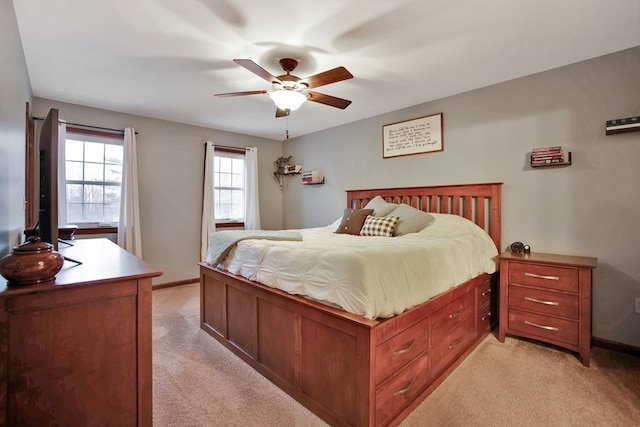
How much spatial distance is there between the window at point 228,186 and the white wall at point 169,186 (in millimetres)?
264

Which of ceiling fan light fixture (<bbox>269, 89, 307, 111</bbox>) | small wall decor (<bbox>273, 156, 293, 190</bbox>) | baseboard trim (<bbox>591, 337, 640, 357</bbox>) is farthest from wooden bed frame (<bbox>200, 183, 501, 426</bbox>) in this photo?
small wall decor (<bbox>273, 156, 293, 190</bbox>)

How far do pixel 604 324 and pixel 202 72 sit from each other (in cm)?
420

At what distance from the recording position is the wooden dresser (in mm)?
1015

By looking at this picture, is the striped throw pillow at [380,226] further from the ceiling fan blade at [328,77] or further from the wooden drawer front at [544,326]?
the ceiling fan blade at [328,77]

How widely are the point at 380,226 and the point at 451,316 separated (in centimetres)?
119

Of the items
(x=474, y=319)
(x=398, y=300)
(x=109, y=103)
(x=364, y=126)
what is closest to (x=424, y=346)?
(x=398, y=300)

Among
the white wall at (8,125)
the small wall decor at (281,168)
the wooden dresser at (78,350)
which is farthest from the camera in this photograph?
the small wall decor at (281,168)

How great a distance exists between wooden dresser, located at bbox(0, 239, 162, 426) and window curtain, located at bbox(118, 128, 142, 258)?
2.89 metres

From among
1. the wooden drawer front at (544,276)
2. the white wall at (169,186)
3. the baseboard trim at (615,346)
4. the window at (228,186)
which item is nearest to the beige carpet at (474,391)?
the baseboard trim at (615,346)

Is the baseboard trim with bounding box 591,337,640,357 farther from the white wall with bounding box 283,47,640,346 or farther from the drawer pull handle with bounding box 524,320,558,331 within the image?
the drawer pull handle with bounding box 524,320,558,331

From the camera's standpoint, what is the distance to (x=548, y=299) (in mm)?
2404

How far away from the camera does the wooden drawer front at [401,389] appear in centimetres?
153

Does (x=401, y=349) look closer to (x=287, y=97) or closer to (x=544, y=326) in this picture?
(x=544, y=326)

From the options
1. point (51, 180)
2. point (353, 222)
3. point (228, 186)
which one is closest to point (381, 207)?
point (353, 222)
